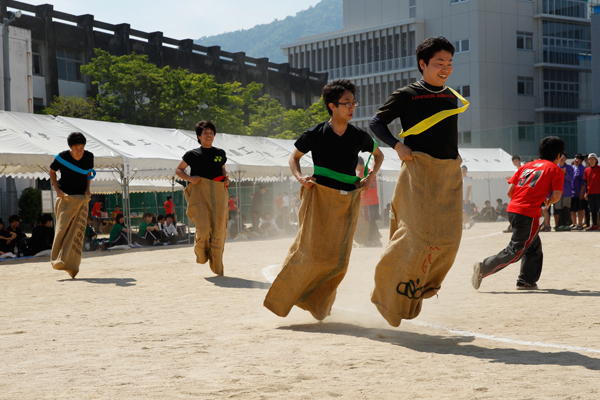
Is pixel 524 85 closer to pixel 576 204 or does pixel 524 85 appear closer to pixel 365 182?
pixel 576 204

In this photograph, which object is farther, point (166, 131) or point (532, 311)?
point (166, 131)

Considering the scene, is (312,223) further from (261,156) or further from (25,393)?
(261,156)

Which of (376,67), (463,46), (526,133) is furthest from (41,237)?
(376,67)

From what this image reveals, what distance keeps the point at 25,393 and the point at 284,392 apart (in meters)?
1.38

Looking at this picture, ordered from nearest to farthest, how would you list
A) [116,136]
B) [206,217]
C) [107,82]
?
[206,217] < [116,136] < [107,82]

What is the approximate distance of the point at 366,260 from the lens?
38.3 ft

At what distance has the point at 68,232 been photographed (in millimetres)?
9445

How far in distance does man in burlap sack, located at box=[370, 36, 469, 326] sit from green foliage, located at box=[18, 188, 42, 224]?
25571 mm

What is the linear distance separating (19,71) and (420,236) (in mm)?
31486

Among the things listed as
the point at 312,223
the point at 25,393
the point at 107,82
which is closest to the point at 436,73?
the point at 312,223

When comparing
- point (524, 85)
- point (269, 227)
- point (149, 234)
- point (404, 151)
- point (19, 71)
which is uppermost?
point (524, 85)

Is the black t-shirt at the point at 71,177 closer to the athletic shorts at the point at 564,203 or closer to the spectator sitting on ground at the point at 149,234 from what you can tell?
the spectator sitting on ground at the point at 149,234

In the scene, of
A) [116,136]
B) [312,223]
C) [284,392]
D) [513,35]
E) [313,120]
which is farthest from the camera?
[513,35]

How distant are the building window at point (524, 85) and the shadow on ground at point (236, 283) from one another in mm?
54062
